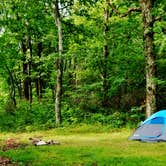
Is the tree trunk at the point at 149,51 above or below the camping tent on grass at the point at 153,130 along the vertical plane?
above

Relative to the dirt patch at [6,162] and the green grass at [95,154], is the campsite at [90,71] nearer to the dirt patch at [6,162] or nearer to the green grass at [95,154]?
the green grass at [95,154]

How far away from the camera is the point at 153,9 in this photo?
25.3 m

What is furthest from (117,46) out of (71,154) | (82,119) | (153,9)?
(71,154)

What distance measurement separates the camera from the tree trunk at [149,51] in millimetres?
24906

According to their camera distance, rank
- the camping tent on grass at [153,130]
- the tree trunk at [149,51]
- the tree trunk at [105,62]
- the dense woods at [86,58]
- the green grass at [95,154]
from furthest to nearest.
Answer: the tree trunk at [105,62]
the dense woods at [86,58]
the tree trunk at [149,51]
the camping tent on grass at [153,130]
the green grass at [95,154]

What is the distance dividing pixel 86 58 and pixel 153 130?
14.8 meters

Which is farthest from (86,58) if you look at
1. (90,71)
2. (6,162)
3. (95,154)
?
(6,162)

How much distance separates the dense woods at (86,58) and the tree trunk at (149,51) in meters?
3.13

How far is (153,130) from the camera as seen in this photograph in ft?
67.4

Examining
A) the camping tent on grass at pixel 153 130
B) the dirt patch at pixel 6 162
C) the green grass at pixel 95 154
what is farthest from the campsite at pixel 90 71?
the dirt patch at pixel 6 162

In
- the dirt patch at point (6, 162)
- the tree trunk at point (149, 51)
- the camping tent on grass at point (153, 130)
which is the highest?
the tree trunk at point (149, 51)

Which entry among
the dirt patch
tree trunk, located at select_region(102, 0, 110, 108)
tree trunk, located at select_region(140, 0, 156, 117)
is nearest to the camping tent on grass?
tree trunk, located at select_region(140, 0, 156, 117)

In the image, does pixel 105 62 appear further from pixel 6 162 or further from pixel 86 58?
pixel 6 162

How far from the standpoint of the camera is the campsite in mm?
24953
